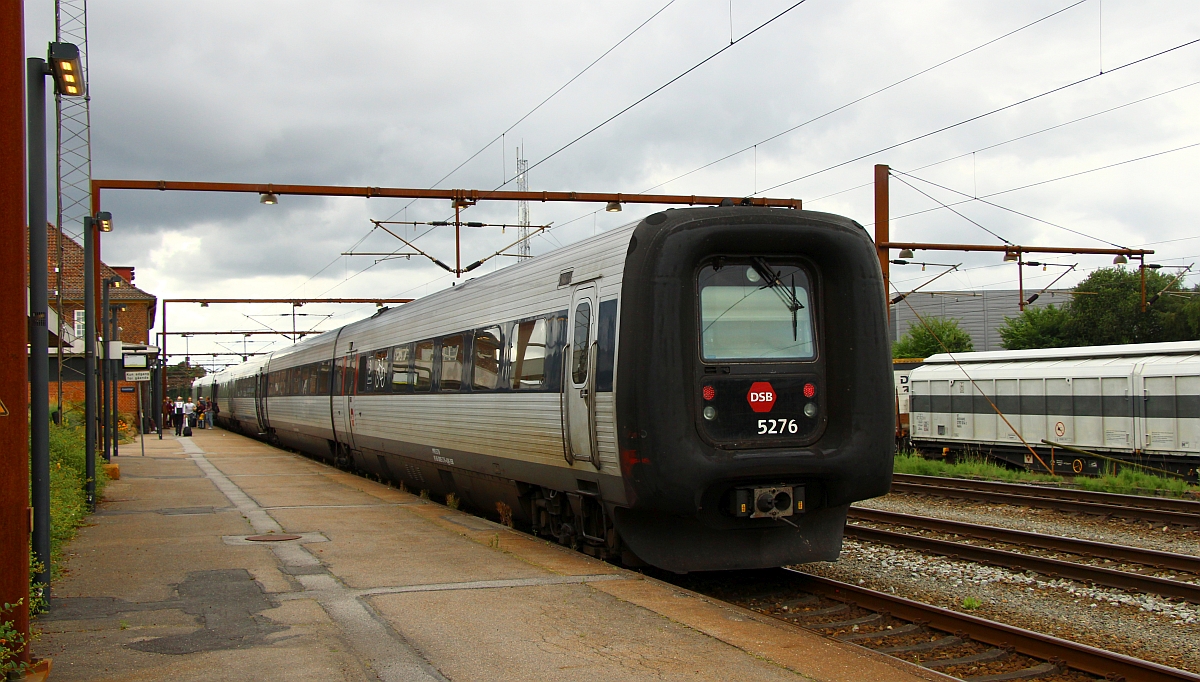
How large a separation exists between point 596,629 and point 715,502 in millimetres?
1934

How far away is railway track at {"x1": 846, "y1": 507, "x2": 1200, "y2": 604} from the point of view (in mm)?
8664

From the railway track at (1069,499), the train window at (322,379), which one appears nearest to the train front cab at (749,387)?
the railway track at (1069,499)

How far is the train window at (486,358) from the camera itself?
11.3m

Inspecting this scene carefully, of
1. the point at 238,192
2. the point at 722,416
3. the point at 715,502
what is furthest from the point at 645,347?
the point at 238,192

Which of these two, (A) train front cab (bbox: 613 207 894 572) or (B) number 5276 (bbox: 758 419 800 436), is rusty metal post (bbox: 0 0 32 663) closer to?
(A) train front cab (bbox: 613 207 894 572)

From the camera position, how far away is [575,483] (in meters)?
9.16

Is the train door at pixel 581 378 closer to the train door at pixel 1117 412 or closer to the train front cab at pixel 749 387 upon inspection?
the train front cab at pixel 749 387

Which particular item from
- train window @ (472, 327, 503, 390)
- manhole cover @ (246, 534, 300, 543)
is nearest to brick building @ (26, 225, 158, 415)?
manhole cover @ (246, 534, 300, 543)

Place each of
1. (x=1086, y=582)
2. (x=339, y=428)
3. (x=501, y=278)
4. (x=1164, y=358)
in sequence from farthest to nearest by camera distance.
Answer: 1. (x=339, y=428)
2. (x=1164, y=358)
3. (x=501, y=278)
4. (x=1086, y=582)

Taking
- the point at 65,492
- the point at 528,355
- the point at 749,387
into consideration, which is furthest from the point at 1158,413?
the point at 65,492

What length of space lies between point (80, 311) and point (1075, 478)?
82.6ft

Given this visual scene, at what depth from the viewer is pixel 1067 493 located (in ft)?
51.3

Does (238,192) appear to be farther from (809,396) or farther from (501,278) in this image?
(809,396)

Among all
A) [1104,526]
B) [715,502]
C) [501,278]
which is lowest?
[1104,526]
